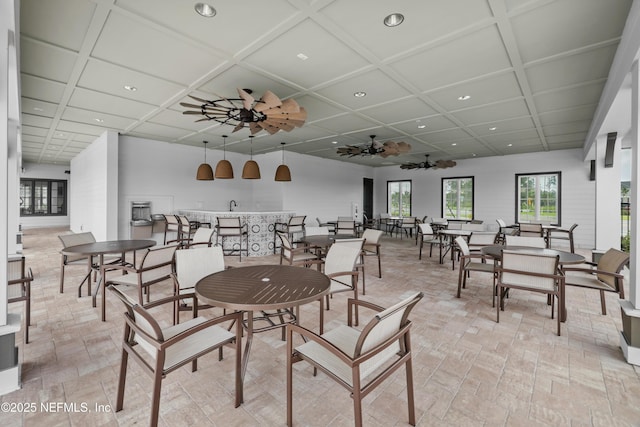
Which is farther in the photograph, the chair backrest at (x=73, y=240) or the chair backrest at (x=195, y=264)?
the chair backrest at (x=73, y=240)

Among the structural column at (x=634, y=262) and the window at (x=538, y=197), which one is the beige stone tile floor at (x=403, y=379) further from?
the window at (x=538, y=197)

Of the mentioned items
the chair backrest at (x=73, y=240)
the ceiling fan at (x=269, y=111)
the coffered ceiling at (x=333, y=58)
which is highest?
the coffered ceiling at (x=333, y=58)

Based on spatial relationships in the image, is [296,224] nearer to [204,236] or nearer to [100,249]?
[204,236]

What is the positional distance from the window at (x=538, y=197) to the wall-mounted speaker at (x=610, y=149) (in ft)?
10.9

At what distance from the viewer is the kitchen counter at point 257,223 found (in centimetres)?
671

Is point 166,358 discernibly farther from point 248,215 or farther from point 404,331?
point 248,215

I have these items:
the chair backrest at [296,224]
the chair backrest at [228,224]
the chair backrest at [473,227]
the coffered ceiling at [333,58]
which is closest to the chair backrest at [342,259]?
the coffered ceiling at [333,58]

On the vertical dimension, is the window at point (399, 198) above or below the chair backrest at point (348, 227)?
above

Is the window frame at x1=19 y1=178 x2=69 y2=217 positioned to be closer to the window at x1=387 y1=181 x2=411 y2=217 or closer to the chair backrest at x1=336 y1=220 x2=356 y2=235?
the chair backrest at x1=336 y1=220 x2=356 y2=235

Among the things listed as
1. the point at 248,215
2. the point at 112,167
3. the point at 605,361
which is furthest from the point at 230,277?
the point at 112,167

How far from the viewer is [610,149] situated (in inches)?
208

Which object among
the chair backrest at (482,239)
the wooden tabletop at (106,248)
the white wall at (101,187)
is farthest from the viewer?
the white wall at (101,187)

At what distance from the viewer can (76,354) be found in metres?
2.45

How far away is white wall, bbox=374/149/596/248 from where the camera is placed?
8125 millimetres
